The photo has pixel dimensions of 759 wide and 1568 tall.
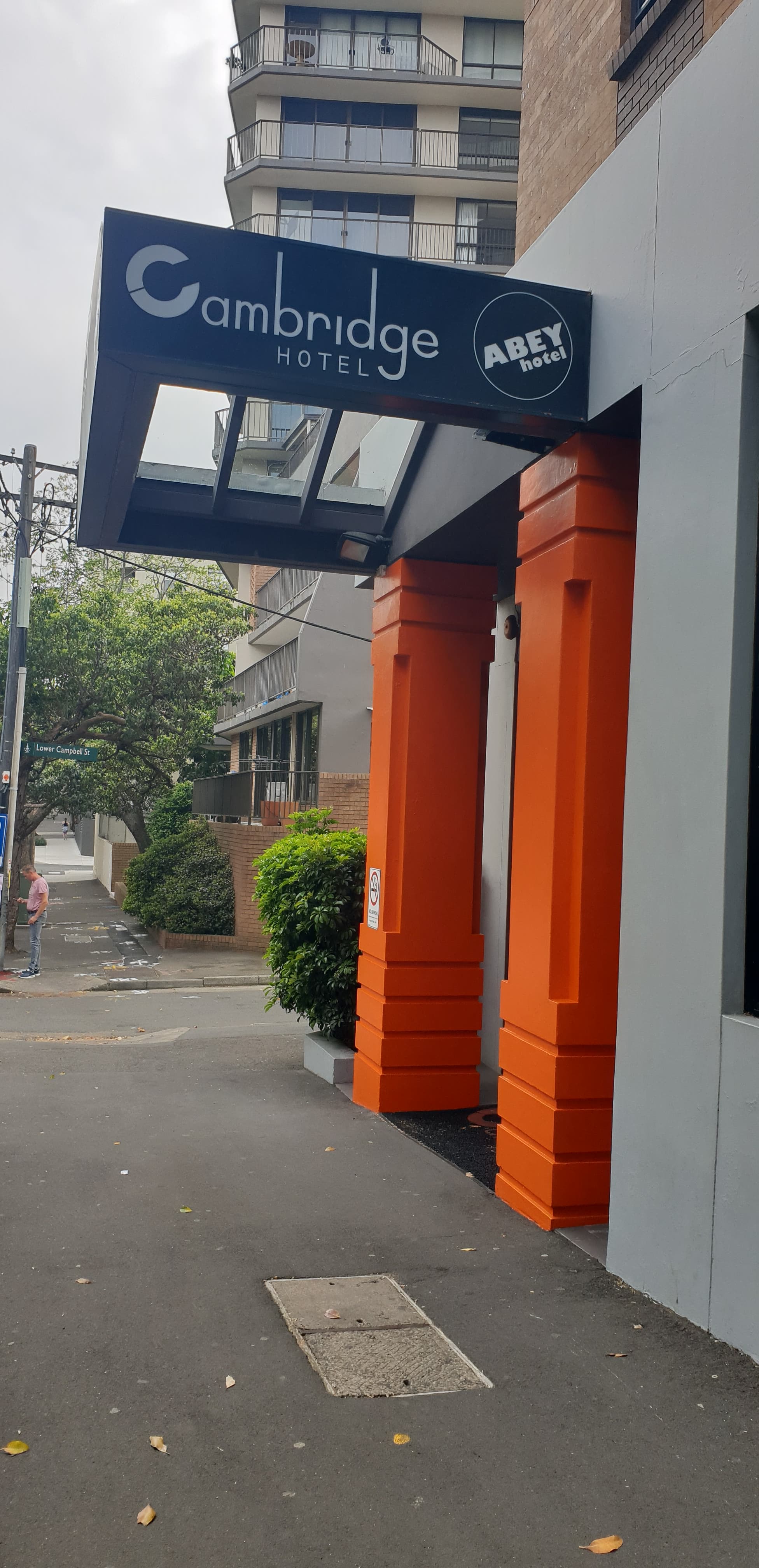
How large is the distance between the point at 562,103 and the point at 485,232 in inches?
1140

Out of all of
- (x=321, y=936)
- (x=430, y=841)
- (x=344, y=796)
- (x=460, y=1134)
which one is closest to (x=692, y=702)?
(x=430, y=841)

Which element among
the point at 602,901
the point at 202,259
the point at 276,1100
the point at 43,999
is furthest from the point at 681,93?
the point at 43,999

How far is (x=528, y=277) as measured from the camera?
6.70 metres

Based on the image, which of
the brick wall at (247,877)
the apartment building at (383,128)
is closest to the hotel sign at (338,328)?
the brick wall at (247,877)

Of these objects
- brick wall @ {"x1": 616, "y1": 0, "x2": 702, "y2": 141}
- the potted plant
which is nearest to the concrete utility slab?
the potted plant

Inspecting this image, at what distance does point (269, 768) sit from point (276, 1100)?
70.3 ft

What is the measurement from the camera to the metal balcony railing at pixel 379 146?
34500 mm

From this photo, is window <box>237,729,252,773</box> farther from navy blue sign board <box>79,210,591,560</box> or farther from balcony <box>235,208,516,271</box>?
navy blue sign board <box>79,210,591,560</box>

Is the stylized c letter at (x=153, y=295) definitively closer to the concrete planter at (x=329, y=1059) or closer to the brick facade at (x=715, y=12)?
the brick facade at (x=715, y=12)

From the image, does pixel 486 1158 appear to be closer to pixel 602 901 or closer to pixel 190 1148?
pixel 190 1148

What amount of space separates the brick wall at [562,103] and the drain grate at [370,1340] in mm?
6738

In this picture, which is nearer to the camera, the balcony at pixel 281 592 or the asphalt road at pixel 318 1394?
the asphalt road at pixel 318 1394

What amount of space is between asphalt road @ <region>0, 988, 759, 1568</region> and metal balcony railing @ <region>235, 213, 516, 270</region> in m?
32.9

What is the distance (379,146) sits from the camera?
114 feet
